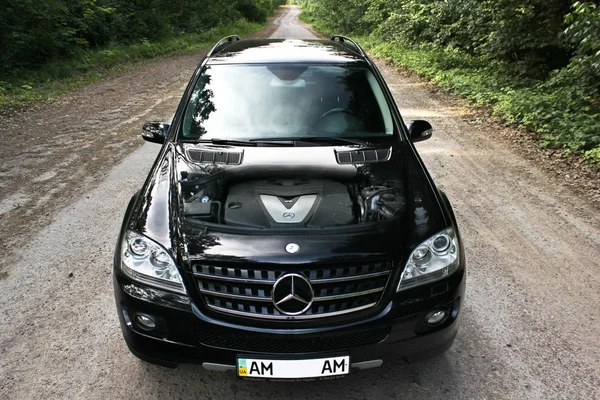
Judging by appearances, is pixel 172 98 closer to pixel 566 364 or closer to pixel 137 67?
pixel 137 67

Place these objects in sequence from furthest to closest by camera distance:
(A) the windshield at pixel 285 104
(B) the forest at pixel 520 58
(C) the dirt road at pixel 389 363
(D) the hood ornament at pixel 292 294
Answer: (B) the forest at pixel 520 58, (A) the windshield at pixel 285 104, (C) the dirt road at pixel 389 363, (D) the hood ornament at pixel 292 294

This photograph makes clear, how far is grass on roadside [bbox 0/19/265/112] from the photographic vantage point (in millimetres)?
10844

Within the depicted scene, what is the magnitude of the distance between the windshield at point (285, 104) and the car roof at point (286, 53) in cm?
10

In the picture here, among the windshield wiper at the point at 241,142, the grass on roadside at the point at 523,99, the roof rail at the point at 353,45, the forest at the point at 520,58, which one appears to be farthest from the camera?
the forest at the point at 520,58

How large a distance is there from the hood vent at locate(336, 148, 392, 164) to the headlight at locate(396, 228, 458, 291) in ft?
2.37

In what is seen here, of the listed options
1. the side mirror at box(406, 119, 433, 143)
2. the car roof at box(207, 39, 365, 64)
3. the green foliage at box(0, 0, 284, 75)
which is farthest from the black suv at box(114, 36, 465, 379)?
the green foliage at box(0, 0, 284, 75)

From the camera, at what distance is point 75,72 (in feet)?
46.3

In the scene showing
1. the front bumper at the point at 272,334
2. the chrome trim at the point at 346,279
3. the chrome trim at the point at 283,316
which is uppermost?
the chrome trim at the point at 346,279

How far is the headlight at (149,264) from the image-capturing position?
222cm

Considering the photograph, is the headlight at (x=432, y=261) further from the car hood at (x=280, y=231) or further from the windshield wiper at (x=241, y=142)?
the windshield wiper at (x=241, y=142)

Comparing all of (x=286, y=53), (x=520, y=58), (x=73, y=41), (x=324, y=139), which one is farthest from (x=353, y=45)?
(x=73, y=41)

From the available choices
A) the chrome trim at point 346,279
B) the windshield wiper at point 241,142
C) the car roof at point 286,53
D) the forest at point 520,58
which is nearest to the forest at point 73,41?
the car roof at point 286,53

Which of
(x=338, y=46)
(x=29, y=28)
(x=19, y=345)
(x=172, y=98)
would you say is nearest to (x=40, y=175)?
(x=19, y=345)

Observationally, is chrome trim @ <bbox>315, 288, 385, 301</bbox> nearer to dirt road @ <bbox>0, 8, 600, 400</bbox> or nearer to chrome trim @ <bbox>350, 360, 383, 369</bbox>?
chrome trim @ <bbox>350, 360, 383, 369</bbox>
